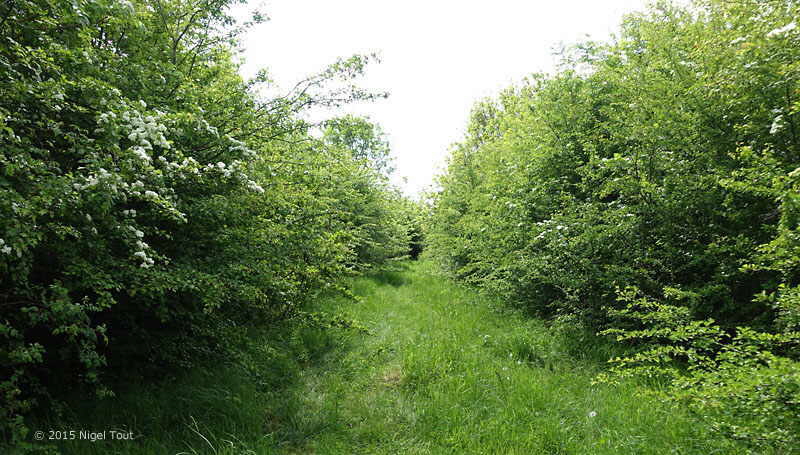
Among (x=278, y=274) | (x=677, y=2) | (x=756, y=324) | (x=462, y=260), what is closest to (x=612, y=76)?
(x=677, y=2)

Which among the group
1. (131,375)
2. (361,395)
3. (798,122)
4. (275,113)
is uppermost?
(275,113)

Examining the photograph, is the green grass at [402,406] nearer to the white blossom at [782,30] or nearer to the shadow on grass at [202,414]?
the shadow on grass at [202,414]

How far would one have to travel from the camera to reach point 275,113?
177 inches

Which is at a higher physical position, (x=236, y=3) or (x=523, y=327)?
(x=236, y=3)

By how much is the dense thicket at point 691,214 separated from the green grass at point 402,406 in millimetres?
527

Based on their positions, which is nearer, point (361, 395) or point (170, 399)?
point (170, 399)

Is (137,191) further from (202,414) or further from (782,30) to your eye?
(782,30)

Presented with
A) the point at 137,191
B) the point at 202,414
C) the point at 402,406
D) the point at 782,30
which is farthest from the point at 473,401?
the point at 782,30

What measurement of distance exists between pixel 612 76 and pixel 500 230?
3393 millimetres

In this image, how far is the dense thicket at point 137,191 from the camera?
2164mm

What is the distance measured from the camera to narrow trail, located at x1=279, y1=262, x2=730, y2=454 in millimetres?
3031

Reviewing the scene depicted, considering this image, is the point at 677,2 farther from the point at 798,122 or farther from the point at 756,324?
the point at 756,324

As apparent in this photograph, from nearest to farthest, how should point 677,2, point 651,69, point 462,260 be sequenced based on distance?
point 651,69 → point 677,2 → point 462,260

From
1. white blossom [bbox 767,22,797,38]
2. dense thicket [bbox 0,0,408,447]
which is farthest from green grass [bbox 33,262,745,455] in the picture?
white blossom [bbox 767,22,797,38]
